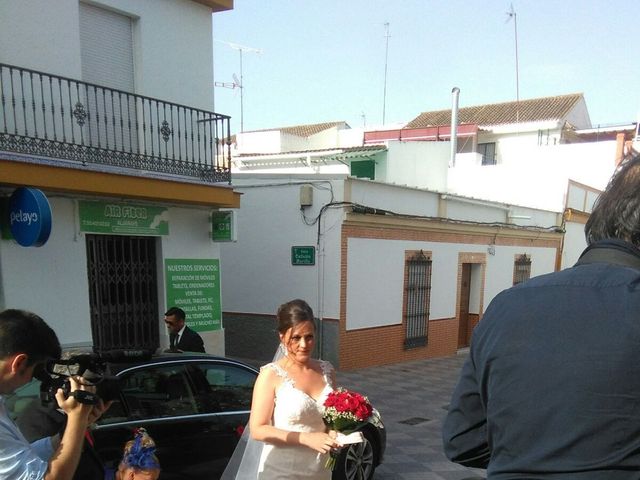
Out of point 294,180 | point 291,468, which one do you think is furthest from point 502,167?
point 291,468

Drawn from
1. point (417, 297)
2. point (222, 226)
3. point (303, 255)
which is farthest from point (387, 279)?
point (222, 226)

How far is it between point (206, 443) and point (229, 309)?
763cm

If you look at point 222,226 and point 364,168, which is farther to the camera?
point 364,168

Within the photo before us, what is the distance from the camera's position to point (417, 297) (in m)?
12.2

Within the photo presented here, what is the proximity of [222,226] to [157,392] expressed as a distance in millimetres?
4860

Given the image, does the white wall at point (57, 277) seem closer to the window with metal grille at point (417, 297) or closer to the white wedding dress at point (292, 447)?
the white wedding dress at point (292, 447)

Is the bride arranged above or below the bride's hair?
below

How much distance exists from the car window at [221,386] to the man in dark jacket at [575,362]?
3364 millimetres

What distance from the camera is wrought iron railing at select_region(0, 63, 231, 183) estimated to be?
259 inches

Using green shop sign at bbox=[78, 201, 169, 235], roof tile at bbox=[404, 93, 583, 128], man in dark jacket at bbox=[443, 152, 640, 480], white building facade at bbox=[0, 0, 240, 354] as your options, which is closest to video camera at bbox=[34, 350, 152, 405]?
man in dark jacket at bbox=[443, 152, 640, 480]

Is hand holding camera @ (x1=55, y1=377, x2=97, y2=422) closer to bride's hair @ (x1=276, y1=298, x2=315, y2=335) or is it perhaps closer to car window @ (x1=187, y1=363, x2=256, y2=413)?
bride's hair @ (x1=276, y1=298, x2=315, y2=335)

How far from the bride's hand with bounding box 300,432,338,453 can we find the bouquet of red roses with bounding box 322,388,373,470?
4 centimetres

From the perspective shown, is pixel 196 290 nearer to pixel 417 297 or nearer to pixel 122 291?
pixel 122 291

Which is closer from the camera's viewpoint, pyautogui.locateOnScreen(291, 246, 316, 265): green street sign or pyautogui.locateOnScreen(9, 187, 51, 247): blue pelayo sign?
pyautogui.locateOnScreen(9, 187, 51, 247): blue pelayo sign
